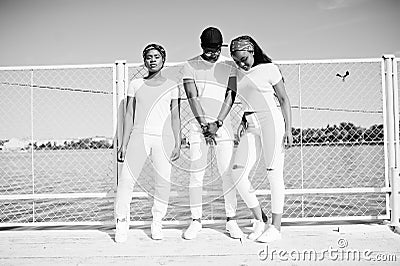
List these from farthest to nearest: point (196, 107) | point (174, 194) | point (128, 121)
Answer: point (174, 194)
point (128, 121)
point (196, 107)

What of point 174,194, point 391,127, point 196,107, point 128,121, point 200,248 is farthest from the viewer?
point 391,127

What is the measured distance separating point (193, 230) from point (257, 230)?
1.61ft

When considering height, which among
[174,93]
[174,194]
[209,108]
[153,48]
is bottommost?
[174,194]

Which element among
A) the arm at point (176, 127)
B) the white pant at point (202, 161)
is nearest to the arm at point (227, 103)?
the white pant at point (202, 161)

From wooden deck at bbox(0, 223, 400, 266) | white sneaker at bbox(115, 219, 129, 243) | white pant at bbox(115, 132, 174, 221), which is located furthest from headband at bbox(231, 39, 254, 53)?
white sneaker at bbox(115, 219, 129, 243)

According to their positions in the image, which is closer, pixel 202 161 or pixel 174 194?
pixel 202 161

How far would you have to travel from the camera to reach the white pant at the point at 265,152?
9.88ft

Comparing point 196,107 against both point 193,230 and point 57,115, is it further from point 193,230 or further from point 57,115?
point 57,115

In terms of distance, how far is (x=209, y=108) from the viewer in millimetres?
3080

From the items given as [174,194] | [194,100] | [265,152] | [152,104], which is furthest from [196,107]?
[174,194]

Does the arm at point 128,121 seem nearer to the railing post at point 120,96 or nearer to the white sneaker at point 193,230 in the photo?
the railing post at point 120,96

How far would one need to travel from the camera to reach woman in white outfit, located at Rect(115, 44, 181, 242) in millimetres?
3066

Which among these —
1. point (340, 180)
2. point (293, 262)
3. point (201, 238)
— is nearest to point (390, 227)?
point (293, 262)

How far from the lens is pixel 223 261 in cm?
267
